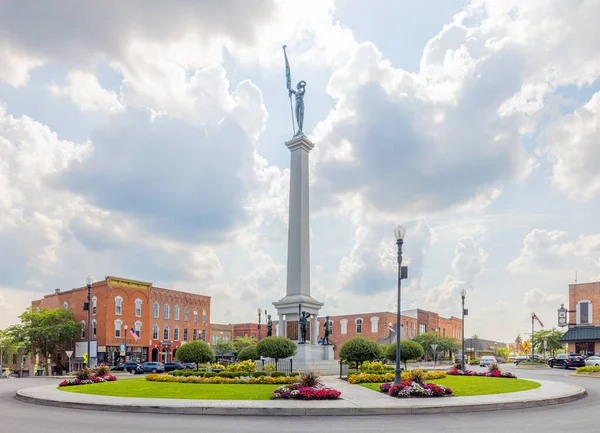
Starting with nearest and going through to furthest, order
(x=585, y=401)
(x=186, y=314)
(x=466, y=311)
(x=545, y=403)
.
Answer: (x=545, y=403) → (x=585, y=401) → (x=466, y=311) → (x=186, y=314)

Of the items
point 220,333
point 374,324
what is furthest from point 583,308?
point 220,333

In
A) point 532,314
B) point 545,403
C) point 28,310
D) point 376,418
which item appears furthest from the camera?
point 28,310

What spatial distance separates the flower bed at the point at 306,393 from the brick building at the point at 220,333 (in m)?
70.4

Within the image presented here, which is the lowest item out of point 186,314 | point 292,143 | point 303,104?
point 186,314

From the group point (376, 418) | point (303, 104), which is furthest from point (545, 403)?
point (303, 104)

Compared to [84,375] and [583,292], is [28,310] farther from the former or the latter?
[583,292]

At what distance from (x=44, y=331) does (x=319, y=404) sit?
183ft

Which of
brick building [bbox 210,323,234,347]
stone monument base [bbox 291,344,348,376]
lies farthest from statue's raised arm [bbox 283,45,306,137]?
brick building [bbox 210,323,234,347]

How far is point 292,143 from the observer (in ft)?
136

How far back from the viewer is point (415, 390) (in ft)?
62.8

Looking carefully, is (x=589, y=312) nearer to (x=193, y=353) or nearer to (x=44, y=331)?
(x=193, y=353)

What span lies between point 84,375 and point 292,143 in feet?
72.4

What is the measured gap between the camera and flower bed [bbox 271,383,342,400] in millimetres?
18188

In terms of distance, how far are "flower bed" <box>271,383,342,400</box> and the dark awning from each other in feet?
183
